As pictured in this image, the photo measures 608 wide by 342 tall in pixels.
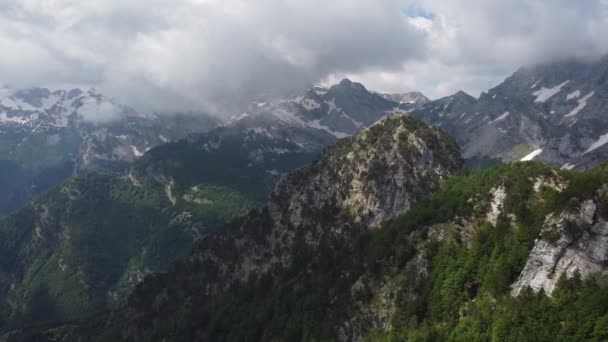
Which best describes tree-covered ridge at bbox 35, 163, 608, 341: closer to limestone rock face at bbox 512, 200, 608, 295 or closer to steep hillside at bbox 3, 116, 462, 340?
limestone rock face at bbox 512, 200, 608, 295

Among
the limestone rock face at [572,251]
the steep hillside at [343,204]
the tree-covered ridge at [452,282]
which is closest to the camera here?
the tree-covered ridge at [452,282]

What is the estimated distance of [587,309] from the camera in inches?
2948

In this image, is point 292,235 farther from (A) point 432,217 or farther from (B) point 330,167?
(A) point 432,217

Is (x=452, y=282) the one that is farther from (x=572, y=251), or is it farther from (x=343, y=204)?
(x=343, y=204)

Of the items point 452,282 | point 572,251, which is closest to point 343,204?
point 452,282

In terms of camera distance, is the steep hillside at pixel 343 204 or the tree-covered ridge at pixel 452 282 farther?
the steep hillside at pixel 343 204

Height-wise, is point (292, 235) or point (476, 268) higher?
point (292, 235)

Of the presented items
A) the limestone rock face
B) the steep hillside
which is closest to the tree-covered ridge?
the limestone rock face

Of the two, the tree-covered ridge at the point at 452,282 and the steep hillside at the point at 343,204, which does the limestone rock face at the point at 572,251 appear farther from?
the steep hillside at the point at 343,204

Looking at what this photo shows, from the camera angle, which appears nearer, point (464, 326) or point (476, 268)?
point (464, 326)

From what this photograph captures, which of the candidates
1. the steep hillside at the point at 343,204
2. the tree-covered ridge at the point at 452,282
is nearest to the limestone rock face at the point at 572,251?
the tree-covered ridge at the point at 452,282

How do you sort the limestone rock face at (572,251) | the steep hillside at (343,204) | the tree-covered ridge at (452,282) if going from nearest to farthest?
the tree-covered ridge at (452,282) < the limestone rock face at (572,251) < the steep hillside at (343,204)

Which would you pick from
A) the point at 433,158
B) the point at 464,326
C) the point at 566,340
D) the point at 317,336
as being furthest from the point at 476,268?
the point at 433,158

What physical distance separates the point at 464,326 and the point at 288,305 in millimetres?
64953
